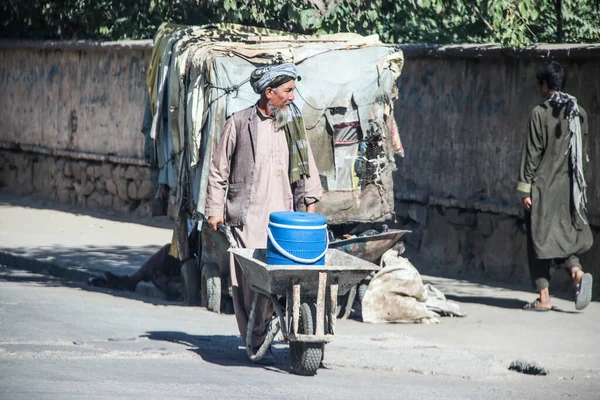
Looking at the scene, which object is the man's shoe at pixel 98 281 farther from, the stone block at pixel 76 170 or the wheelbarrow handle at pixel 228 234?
the stone block at pixel 76 170

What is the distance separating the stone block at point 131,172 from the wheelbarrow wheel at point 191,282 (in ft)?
21.1

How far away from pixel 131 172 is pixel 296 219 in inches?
396

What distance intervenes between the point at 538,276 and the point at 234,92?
3087 mm

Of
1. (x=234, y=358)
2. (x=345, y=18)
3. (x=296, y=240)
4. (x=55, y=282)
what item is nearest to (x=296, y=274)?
(x=296, y=240)

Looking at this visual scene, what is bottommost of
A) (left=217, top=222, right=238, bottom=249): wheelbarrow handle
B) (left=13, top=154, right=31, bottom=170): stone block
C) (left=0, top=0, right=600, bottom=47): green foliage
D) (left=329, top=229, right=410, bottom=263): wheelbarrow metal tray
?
(left=13, top=154, right=31, bottom=170): stone block

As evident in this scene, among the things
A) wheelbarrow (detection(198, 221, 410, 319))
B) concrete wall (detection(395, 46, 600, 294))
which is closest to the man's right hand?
wheelbarrow (detection(198, 221, 410, 319))

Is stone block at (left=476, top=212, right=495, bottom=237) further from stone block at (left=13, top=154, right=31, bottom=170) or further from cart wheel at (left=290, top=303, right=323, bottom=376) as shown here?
stone block at (left=13, top=154, right=31, bottom=170)

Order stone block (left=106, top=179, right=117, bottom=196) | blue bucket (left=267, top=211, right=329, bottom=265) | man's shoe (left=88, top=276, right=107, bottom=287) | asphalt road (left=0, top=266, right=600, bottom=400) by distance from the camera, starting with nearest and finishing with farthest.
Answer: asphalt road (left=0, top=266, right=600, bottom=400), blue bucket (left=267, top=211, right=329, bottom=265), man's shoe (left=88, top=276, right=107, bottom=287), stone block (left=106, top=179, right=117, bottom=196)

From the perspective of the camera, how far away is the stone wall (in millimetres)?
16953

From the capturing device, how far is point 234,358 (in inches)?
316

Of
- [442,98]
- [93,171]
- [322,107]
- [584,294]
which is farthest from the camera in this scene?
[93,171]

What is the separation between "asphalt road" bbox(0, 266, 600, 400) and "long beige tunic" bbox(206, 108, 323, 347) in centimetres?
46

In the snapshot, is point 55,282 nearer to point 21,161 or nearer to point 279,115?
point 279,115

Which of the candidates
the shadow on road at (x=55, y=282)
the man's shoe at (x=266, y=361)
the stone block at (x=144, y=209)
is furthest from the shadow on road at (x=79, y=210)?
the man's shoe at (x=266, y=361)
